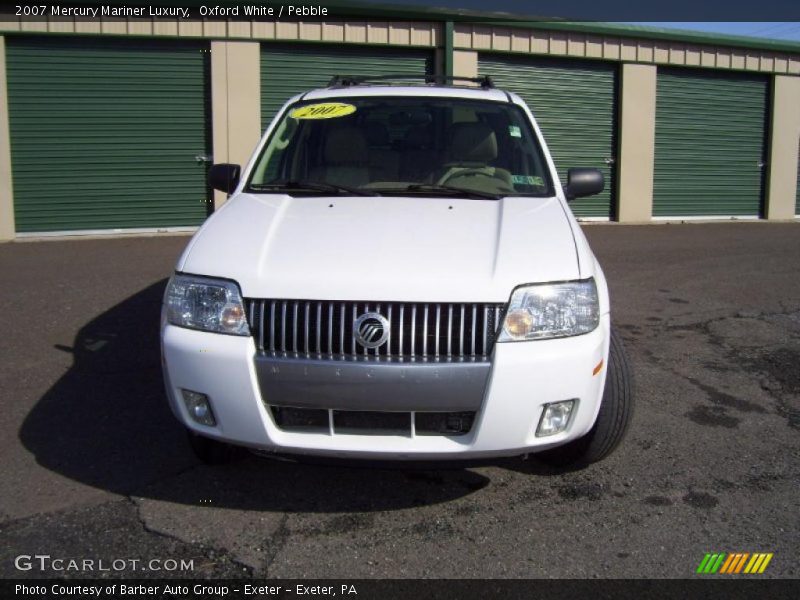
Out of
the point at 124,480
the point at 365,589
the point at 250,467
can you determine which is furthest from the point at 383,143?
the point at 365,589

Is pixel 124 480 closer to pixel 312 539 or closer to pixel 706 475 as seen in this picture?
pixel 312 539

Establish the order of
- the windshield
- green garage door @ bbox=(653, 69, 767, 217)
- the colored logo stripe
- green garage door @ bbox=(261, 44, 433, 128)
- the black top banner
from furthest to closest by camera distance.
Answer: green garage door @ bbox=(653, 69, 767, 217) < green garage door @ bbox=(261, 44, 433, 128) < the black top banner < the windshield < the colored logo stripe

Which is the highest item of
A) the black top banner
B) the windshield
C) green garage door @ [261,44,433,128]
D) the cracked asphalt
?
the black top banner

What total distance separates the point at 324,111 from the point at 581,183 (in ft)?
5.30

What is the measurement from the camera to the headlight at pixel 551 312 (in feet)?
10.4

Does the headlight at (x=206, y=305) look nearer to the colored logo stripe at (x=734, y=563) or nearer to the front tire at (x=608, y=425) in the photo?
the front tire at (x=608, y=425)

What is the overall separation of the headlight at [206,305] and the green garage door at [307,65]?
362 inches

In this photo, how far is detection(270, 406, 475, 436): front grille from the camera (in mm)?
3166

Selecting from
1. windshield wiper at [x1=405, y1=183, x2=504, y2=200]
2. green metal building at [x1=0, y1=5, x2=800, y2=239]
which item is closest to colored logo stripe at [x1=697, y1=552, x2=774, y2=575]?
windshield wiper at [x1=405, y1=183, x2=504, y2=200]

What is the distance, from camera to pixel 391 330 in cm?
315

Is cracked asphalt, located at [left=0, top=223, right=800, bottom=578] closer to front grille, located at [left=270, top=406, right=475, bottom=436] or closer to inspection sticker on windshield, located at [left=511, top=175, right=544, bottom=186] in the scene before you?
front grille, located at [left=270, top=406, right=475, bottom=436]

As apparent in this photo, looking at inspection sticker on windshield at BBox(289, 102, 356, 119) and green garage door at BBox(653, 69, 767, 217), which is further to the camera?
green garage door at BBox(653, 69, 767, 217)

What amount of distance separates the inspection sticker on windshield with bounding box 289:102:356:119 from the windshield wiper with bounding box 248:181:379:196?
0.66 m

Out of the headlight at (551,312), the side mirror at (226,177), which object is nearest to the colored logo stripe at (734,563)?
the headlight at (551,312)
